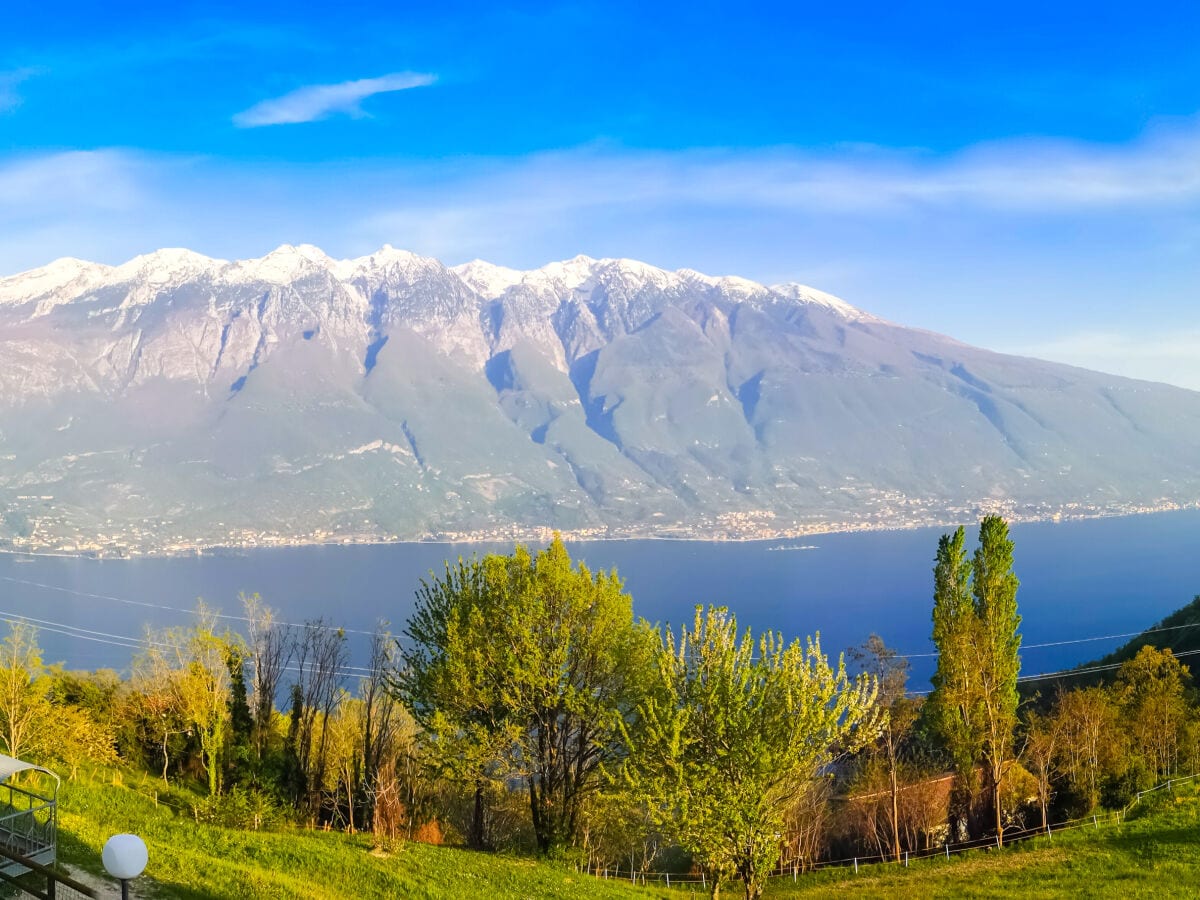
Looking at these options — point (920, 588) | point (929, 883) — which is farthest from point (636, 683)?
point (920, 588)

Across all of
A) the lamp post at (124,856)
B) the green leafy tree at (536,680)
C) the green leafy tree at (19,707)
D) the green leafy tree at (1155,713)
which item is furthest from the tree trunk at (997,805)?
the green leafy tree at (19,707)

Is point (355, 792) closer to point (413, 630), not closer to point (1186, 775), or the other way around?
point (413, 630)

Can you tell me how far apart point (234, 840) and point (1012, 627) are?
107ft

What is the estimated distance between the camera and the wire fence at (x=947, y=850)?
33.7 meters

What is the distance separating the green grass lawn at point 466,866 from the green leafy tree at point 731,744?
3.35 m

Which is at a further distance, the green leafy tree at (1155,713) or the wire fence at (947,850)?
the green leafy tree at (1155,713)

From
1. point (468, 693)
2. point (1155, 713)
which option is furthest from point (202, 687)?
point (1155, 713)

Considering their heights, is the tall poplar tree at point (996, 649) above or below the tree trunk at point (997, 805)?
above

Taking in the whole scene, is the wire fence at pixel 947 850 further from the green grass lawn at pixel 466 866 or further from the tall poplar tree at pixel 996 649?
the green grass lawn at pixel 466 866

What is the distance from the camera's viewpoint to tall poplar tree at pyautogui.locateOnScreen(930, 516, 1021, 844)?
37.3m

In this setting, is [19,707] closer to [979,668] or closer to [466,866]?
[466,866]

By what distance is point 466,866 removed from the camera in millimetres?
22641

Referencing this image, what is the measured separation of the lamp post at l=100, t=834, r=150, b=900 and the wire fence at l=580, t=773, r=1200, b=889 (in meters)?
26.5

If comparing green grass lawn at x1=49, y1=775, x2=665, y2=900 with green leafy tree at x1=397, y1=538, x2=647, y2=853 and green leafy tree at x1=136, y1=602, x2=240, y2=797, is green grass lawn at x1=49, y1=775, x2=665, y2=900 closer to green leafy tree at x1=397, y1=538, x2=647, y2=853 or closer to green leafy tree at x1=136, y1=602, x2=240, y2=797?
green leafy tree at x1=397, y1=538, x2=647, y2=853
